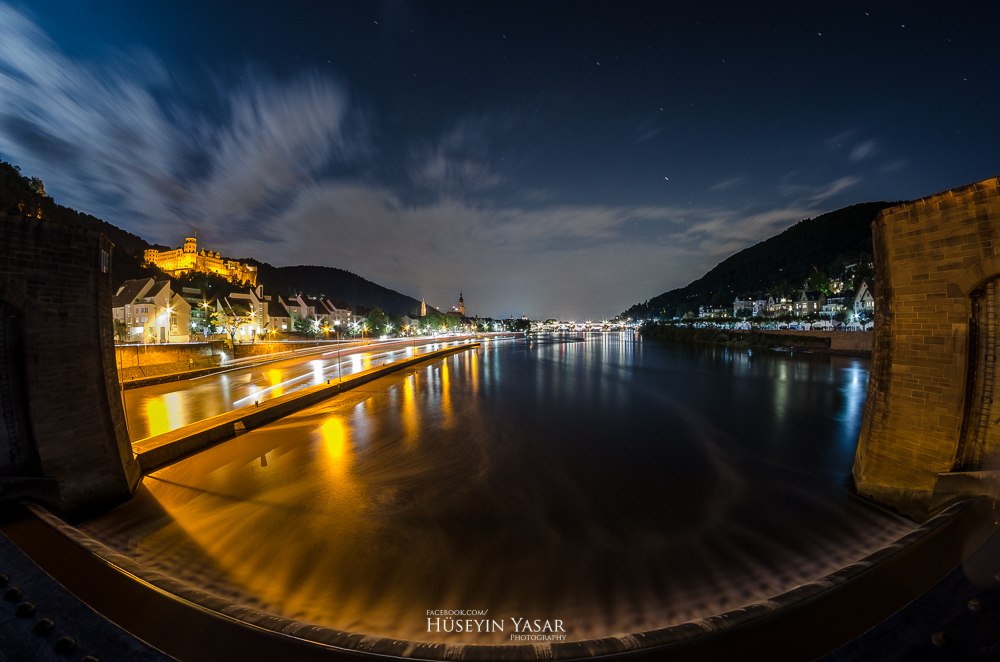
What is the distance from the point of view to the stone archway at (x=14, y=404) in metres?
5.02

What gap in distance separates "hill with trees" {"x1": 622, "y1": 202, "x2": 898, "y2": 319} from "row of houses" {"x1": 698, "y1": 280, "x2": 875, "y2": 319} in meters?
3.33

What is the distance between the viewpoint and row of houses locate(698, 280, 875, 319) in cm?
6158

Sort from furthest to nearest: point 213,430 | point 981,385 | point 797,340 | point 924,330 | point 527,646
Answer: point 797,340, point 213,430, point 924,330, point 981,385, point 527,646

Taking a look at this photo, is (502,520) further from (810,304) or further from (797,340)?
(810,304)

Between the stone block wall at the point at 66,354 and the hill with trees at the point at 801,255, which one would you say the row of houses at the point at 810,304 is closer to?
the hill with trees at the point at 801,255

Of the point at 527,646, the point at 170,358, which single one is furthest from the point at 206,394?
the point at 527,646

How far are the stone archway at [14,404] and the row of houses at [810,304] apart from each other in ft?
260

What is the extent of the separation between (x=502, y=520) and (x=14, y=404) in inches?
310

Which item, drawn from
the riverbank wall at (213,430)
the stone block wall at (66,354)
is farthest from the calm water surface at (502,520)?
the stone block wall at (66,354)

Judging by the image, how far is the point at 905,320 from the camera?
18.4ft

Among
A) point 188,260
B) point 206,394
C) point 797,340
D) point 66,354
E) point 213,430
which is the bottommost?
point 797,340

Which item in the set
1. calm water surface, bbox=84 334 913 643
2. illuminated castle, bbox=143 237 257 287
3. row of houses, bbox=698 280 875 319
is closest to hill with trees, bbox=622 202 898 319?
row of houses, bbox=698 280 875 319

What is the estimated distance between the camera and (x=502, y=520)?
23.1 ft

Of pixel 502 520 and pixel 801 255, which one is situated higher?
pixel 801 255
